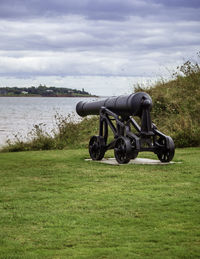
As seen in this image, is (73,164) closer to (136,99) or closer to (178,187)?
(136,99)

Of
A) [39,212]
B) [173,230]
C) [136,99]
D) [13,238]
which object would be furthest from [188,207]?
[136,99]

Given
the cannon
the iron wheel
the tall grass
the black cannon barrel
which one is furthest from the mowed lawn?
the tall grass

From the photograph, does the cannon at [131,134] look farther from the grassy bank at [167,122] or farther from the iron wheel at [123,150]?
the grassy bank at [167,122]

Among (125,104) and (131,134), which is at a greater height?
(125,104)

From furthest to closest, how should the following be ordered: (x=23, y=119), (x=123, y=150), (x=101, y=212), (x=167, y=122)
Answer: (x=23, y=119)
(x=167, y=122)
(x=123, y=150)
(x=101, y=212)

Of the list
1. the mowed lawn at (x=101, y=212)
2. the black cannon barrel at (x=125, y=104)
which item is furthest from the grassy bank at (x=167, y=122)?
the mowed lawn at (x=101, y=212)

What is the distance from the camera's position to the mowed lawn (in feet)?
16.4

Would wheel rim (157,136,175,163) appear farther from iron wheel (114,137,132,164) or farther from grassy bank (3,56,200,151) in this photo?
grassy bank (3,56,200,151)

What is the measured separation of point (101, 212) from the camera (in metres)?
6.50

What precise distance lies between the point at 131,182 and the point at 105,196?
145 cm

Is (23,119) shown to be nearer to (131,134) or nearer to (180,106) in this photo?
(180,106)

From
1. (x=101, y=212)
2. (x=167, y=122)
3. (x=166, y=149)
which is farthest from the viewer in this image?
(x=167, y=122)

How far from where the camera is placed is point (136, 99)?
11.2 metres

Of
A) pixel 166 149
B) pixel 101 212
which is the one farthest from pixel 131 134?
pixel 101 212
